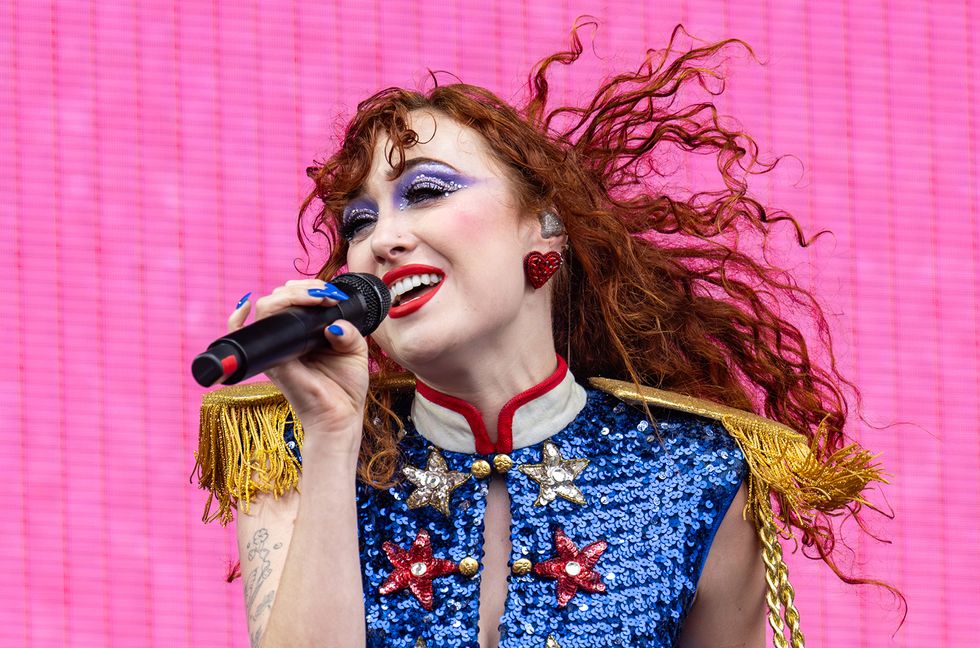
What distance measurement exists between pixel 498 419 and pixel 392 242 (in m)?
0.31

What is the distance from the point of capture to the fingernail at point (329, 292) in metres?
1.80

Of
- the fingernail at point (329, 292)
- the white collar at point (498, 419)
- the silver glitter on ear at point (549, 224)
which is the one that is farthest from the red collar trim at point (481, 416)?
the fingernail at point (329, 292)

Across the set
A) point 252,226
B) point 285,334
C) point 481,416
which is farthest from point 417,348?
point 252,226

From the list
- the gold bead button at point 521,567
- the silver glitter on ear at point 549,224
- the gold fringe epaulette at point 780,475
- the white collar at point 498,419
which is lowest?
the gold bead button at point 521,567

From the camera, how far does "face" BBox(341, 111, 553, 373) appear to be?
2150mm

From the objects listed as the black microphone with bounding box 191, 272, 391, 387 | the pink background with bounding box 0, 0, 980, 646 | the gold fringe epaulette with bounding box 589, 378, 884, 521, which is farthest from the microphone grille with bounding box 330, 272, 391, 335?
the pink background with bounding box 0, 0, 980, 646

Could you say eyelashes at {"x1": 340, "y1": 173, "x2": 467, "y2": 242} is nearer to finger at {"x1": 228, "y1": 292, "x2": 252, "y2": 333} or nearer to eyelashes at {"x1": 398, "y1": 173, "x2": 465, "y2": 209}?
eyelashes at {"x1": 398, "y1": 173, "x2": 465, "y2": 209}

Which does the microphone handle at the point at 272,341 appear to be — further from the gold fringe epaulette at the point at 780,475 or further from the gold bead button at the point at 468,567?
the gold fringe epaulette at the point at 780,475

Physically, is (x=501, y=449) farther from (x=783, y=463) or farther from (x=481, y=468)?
(x=783, y=463)

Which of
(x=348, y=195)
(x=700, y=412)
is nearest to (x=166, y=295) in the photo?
(x=348, y=195)

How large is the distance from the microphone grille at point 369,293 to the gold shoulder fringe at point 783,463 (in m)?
0.57

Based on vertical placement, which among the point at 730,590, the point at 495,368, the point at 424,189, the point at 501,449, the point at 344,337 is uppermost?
the point at 424,189

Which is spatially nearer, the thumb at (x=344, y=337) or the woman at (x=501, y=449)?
the thumb at (x=344, y=337)

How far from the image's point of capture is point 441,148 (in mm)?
2266
